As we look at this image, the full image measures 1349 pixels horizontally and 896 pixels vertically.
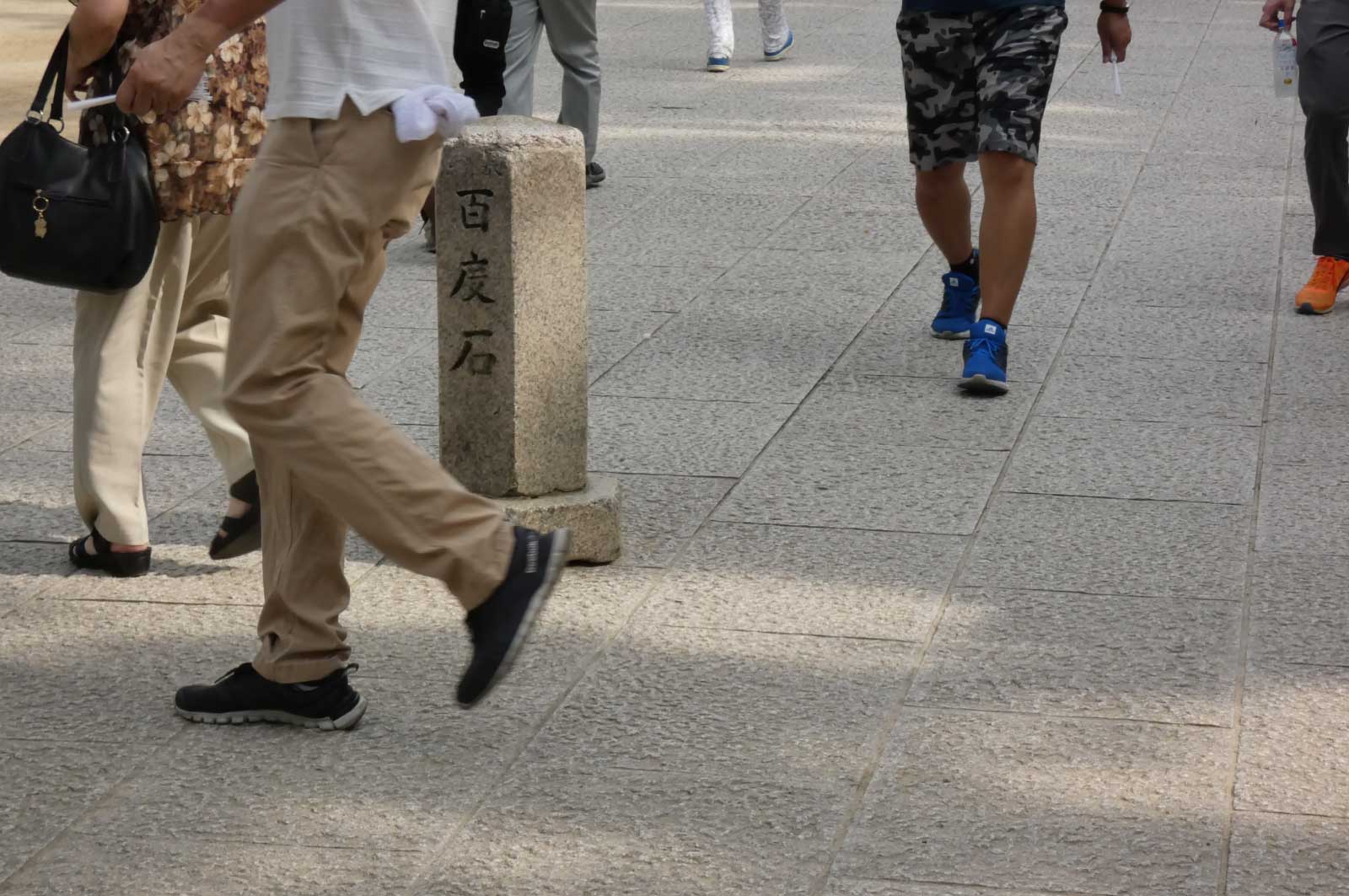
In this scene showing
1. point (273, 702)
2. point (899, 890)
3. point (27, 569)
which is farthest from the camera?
point (27, 569)

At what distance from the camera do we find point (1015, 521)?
15.7 feet

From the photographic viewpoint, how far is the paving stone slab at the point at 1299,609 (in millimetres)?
3957

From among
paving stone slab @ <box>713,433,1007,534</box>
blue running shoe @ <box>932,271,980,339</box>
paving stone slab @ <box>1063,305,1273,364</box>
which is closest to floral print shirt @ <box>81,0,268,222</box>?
paving stone slab @ <box>713,433,1007,534</box>

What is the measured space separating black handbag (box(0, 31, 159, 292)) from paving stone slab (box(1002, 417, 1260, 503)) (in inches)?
88.4

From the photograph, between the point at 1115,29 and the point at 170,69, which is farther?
the point at 1115,29

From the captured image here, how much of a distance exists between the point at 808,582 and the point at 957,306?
226 cm

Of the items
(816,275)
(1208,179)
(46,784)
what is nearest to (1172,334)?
(816,275)

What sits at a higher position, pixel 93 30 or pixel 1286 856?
pixel 93 30

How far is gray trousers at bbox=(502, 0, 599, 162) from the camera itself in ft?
26.7

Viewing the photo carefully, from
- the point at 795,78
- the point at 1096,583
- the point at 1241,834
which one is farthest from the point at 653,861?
the point at 795,78

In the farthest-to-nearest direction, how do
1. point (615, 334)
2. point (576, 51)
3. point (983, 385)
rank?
1. point (576, 51)
2. point (615, 334)
3. point (983, 385)

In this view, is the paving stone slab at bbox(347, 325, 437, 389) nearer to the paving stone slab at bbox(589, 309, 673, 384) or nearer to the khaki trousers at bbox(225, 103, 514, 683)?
the paving stone slab at bbox(589, 309, 673, 384)

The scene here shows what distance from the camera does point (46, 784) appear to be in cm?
343

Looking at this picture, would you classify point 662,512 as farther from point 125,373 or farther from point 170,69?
point 170,69
